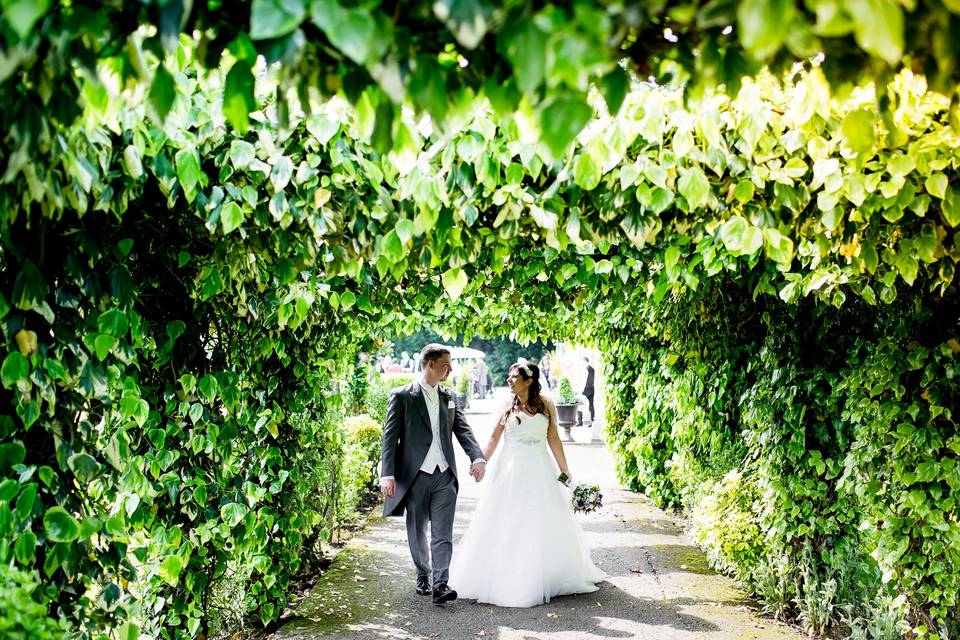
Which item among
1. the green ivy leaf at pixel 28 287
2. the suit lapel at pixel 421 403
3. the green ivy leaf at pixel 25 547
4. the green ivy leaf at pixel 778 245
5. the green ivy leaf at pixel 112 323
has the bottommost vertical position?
the green ivy leaf at pixel 25 547

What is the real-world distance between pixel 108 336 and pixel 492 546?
4.40 m

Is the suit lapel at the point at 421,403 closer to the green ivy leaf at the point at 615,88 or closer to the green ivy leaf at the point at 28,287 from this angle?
the green ivy leaf at the point at 28,287

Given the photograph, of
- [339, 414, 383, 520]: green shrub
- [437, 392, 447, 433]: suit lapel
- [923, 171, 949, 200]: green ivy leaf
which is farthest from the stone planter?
[923, 171, 949, 200]: green ivy leaf

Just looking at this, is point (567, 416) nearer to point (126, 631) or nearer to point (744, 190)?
point (744, 190)

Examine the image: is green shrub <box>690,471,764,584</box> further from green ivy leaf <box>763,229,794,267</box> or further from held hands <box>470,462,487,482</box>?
green ivy leaf <box>763,229,794,267</box>

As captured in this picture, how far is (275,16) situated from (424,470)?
17.6 feet

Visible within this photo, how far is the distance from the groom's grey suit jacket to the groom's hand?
29 mm

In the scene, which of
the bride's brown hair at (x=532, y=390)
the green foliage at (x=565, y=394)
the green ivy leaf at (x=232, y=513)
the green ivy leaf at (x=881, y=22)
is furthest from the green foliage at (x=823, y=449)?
the green foliage at (x=565, y=394)

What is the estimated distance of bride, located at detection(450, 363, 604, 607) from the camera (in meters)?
6.24

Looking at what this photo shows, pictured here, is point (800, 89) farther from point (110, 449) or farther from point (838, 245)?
point (110, 449)

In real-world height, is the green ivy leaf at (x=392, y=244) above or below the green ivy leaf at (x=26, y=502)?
above

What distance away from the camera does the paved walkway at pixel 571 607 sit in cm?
543

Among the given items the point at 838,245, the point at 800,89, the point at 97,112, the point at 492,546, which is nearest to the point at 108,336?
the point at 97,112

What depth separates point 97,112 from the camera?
1908 mm
